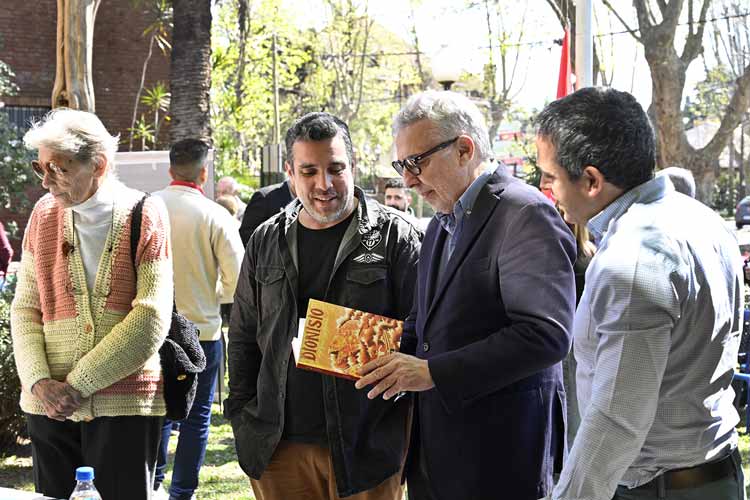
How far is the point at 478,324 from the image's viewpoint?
2.88 m

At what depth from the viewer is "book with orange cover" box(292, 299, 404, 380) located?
2967 millimetres

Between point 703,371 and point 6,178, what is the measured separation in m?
14.3

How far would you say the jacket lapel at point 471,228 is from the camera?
2900 mm

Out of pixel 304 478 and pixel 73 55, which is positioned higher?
pixel 73 55

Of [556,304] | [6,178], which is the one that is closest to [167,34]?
[6,178]

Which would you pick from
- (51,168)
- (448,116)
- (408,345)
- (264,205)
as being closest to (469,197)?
(448,116)

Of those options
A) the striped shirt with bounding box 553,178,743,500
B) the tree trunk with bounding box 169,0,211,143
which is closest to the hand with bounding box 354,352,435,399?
the striped shirt with bounding box 553,178,743,500

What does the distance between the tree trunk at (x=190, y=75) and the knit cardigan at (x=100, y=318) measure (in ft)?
27.3

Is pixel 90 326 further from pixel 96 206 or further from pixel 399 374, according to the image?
pixel 399 374

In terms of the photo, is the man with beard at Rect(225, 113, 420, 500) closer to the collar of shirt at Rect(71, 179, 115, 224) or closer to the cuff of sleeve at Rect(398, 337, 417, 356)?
the cuff of sleeve at Rect(398, 337, 417, 356)

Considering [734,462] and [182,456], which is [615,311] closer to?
[734,462]

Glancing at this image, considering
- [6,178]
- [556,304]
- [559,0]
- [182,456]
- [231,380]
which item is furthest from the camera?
[559,0]

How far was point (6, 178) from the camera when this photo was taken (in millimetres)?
14859

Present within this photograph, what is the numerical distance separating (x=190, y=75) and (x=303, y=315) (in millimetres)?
9083
